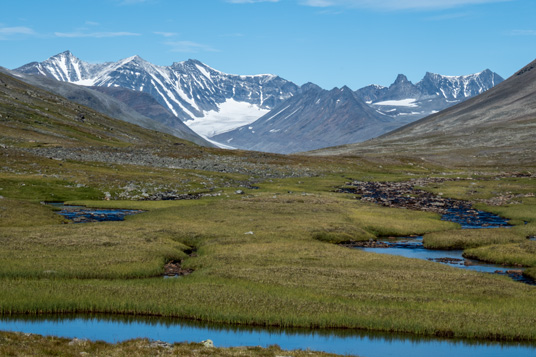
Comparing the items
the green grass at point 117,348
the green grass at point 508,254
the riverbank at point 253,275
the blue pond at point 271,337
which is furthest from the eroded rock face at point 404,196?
the green grass at point 117,348

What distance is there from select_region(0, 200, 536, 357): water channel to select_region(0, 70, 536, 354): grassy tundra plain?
68 cm

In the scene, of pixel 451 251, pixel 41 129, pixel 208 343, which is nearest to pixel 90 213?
pixel 451 251

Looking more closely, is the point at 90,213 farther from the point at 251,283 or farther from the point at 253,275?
the point at 251,283

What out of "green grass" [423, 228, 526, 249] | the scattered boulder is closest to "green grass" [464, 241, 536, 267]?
"green grass" [423, 228, 526, 249]

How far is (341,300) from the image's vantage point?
110 feet

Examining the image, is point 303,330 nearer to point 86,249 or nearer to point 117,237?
point 86,249

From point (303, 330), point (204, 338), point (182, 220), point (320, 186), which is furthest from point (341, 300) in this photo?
point (320, 186)

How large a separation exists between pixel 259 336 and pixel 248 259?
14.8m

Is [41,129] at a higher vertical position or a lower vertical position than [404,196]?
higher

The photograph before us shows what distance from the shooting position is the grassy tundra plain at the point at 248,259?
3145 cm

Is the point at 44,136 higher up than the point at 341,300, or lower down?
higher up

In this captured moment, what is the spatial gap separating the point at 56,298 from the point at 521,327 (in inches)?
1001

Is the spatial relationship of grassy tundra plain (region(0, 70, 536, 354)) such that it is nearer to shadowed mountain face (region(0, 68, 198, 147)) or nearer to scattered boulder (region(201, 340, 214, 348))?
scattered boulder (region(201, 340, 214, 348))

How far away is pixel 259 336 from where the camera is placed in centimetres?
2934
